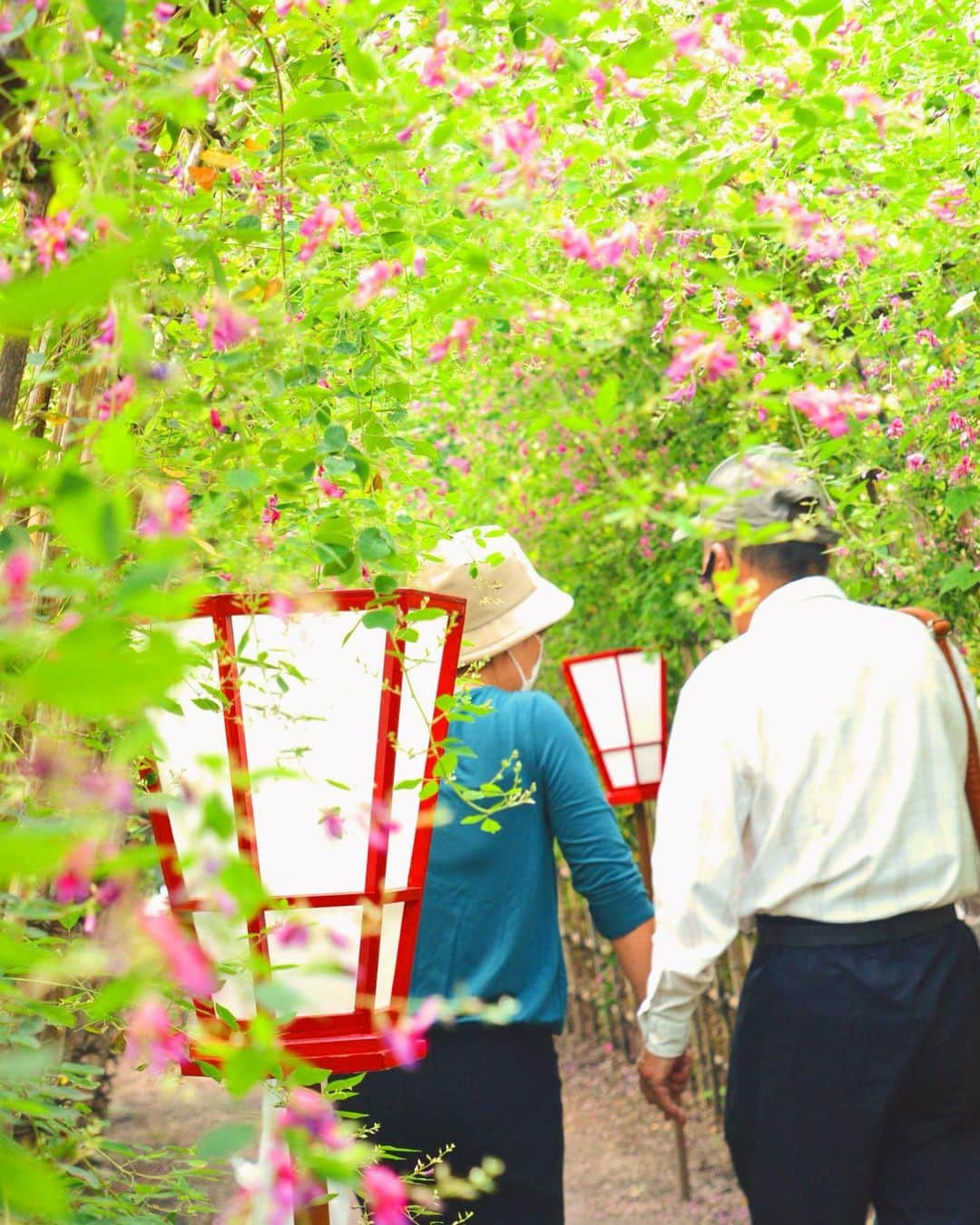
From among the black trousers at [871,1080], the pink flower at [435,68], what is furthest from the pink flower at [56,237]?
the black trousers at [871,1080]

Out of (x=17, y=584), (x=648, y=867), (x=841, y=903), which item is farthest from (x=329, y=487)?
(x=648, y=867)

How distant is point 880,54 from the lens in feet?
8.83

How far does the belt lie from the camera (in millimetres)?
2314

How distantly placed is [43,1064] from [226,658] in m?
0.64

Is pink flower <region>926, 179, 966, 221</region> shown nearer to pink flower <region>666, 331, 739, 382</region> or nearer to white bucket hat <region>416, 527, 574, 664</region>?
white bucket hat <region>416, 527, 574, 664</region>

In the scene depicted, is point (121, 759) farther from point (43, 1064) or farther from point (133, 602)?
point (43, 1064)

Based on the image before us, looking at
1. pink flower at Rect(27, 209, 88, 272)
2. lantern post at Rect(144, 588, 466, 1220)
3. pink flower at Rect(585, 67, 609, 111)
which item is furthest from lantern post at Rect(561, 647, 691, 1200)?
pink flower at Rect(27, 209, 88, 272)

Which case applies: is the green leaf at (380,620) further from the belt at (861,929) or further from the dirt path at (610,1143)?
the dirt path at (610,1143)

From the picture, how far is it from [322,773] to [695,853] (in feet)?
3.92

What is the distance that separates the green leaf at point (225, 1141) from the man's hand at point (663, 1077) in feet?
6.73

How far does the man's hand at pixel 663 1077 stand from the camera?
263 cm

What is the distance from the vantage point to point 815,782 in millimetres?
2344

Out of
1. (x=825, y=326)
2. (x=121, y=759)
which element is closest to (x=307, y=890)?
(x=121, y=759)

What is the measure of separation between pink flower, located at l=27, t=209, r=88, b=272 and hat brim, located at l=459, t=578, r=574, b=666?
1.64 meters
